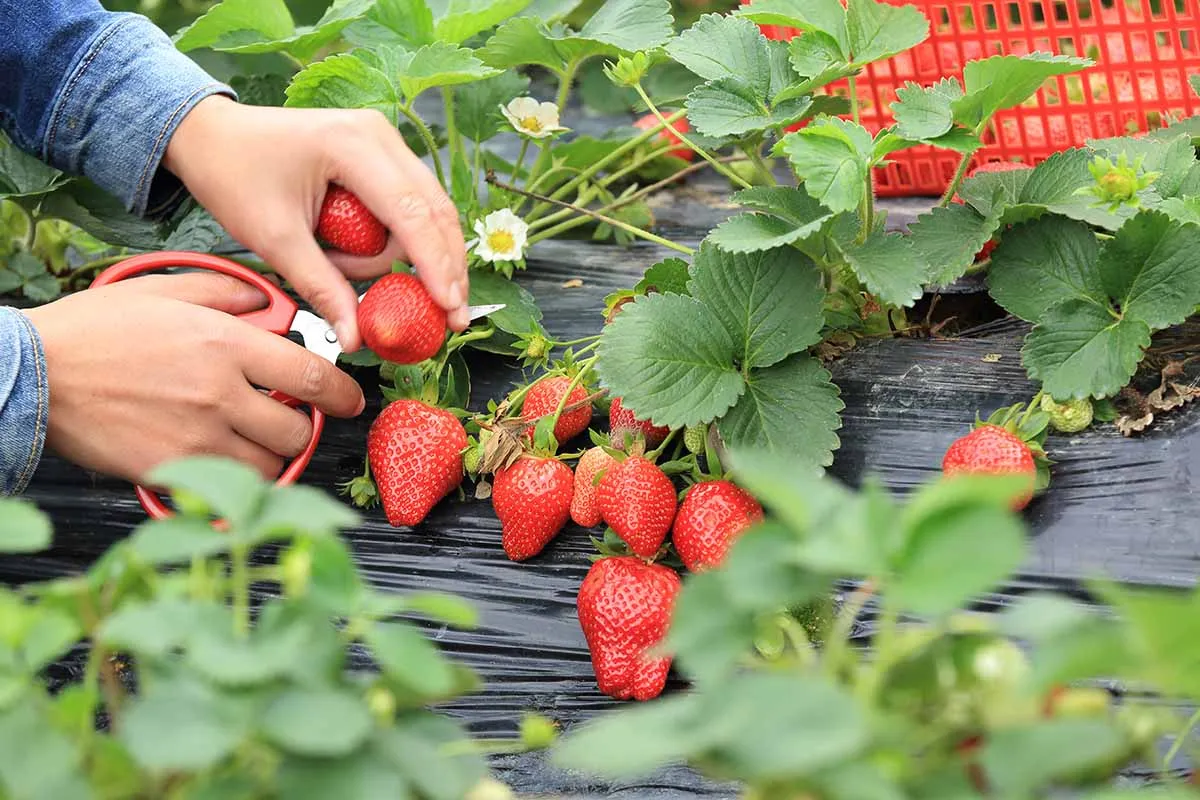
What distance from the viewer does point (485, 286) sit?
1200 mm

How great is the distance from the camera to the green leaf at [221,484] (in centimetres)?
43

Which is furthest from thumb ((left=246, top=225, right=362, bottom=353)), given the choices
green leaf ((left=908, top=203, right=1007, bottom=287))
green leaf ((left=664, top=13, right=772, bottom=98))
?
green leaf ((left=908, top=203, right=1007, bottom=287))

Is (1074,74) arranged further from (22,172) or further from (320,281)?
(22,172)

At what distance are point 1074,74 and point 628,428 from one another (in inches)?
28.7

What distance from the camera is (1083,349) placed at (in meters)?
0.94

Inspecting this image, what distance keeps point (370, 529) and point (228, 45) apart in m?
0.54

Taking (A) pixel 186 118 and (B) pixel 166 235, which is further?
(B) pixel 166 235

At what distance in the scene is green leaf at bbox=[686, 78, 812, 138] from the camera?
3.36ft

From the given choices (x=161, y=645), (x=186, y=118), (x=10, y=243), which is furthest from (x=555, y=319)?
(x=161, y=645)

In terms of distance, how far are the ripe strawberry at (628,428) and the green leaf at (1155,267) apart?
38cm

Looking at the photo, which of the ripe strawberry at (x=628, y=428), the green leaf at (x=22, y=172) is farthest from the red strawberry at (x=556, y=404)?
the green leaf at (x=22, y=172)

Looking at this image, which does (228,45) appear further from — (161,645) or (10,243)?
(161,645)

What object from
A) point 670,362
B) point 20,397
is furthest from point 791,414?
point 20,397

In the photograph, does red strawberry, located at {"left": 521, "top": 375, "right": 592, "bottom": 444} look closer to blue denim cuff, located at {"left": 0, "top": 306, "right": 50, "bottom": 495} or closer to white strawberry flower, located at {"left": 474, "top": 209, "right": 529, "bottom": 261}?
white strawberry flower, located at {"left": 474, "top": 209, "right": 529, "bottom": 261}
